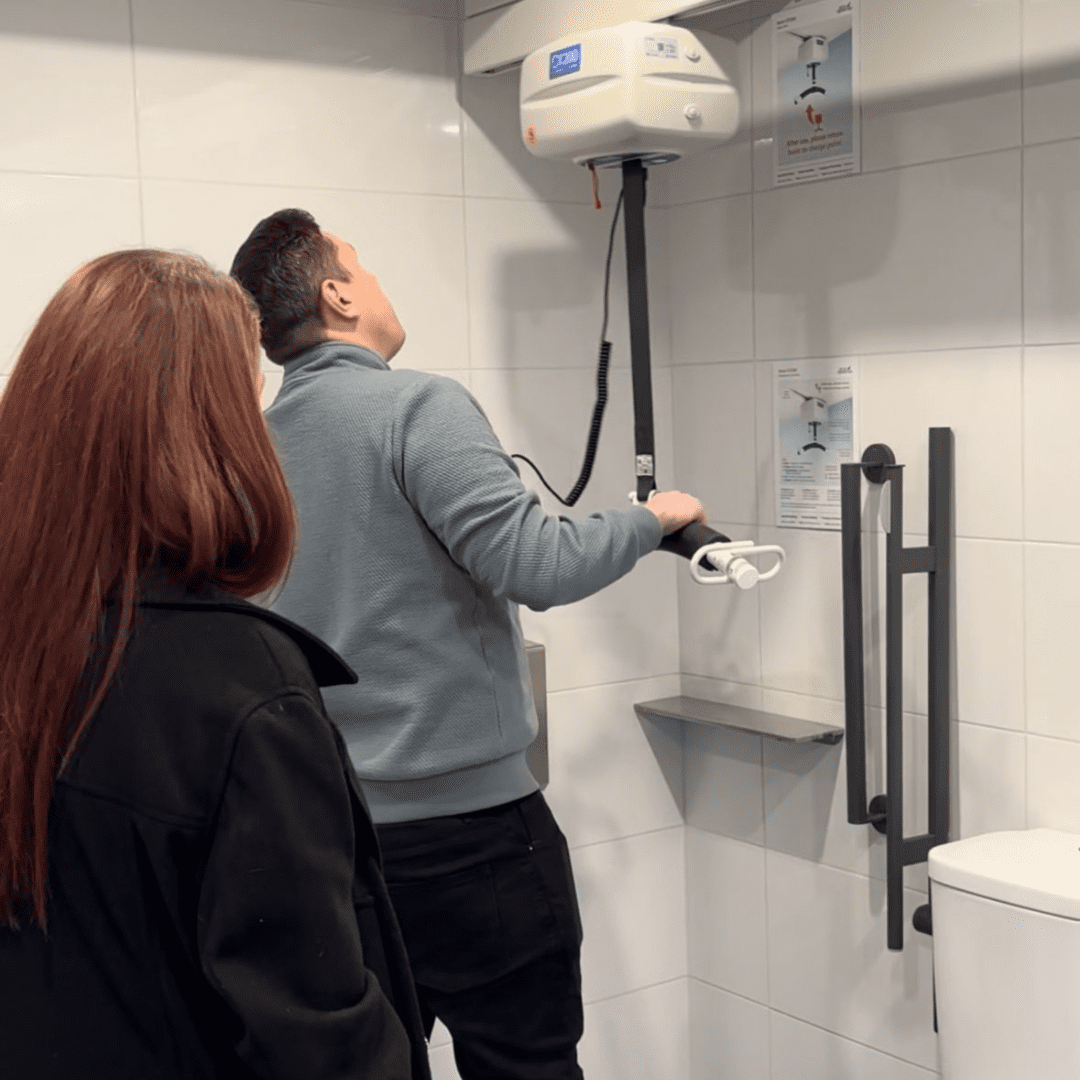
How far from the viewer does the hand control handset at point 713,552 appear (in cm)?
175

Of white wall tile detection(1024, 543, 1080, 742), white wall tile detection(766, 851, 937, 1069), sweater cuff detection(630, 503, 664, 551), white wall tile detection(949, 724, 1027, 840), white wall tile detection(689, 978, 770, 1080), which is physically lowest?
white wall tile detection(689, 978, 770, 1080)

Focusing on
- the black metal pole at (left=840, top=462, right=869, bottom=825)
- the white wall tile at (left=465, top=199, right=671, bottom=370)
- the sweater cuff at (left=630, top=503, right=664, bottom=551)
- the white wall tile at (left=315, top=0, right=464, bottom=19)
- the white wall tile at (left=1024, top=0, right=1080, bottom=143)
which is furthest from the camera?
the white wall tile at (left=465, top=199, right=671, bottom=370)

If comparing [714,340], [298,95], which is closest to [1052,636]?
[714,340]

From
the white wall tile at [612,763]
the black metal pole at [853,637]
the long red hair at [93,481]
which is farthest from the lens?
the white wall tile at [612,763]

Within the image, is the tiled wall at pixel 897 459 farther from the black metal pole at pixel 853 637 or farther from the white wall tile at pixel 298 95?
the white wall tile at pixel 298 95

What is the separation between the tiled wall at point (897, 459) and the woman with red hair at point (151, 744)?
1.31m

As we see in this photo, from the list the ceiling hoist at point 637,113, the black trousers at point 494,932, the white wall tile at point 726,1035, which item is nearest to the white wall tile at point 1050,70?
the ceiling hoist at point 637,113

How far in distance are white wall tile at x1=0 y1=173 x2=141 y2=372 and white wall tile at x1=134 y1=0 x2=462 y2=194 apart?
0.09m

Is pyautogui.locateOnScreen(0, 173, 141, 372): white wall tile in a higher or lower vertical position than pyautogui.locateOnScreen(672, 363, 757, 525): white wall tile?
higher

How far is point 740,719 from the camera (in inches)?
93.5

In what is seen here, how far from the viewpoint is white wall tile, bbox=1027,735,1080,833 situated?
6.43 ft

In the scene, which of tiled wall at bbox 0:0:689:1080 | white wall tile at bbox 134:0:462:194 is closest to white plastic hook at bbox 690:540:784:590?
tiled wall at bbox 0:0:689:1080

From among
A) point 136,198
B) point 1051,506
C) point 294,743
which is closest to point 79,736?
point 294,743

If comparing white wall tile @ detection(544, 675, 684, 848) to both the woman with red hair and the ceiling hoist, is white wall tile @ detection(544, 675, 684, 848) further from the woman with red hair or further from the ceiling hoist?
the woman with red hair
